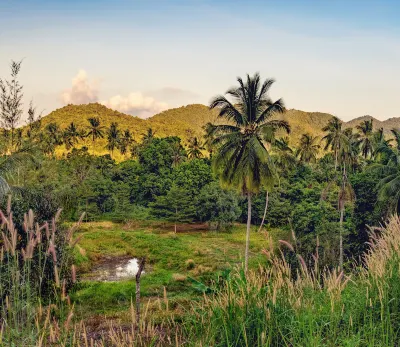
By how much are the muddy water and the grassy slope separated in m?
1.02

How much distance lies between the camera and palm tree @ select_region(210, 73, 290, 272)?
25.3 metres

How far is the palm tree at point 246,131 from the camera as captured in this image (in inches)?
997

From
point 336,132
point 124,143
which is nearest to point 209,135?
point 336,132

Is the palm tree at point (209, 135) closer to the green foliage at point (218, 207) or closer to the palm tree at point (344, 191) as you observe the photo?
the green foliage at point (218, 207)

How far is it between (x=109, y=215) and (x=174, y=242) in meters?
16.4

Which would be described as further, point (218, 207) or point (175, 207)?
point (175, 207)

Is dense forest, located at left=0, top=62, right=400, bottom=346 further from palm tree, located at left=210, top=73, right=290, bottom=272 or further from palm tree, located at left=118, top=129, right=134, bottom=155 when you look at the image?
palm tree, located at left=118, top=129, right=134, bottom=155

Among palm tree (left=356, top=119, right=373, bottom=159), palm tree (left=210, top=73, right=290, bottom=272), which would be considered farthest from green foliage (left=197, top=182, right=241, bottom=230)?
palm tree (left=356, top=119, right=373, bottom=159)

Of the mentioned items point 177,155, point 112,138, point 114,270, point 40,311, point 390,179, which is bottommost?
point 114,270

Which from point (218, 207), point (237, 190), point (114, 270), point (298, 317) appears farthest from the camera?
point (218, 207)

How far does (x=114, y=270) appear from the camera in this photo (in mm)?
30109

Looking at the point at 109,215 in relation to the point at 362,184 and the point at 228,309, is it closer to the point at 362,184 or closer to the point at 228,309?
the point at 362,184

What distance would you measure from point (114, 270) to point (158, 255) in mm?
5967

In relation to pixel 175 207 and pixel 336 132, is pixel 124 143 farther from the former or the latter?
pixel 336 132
